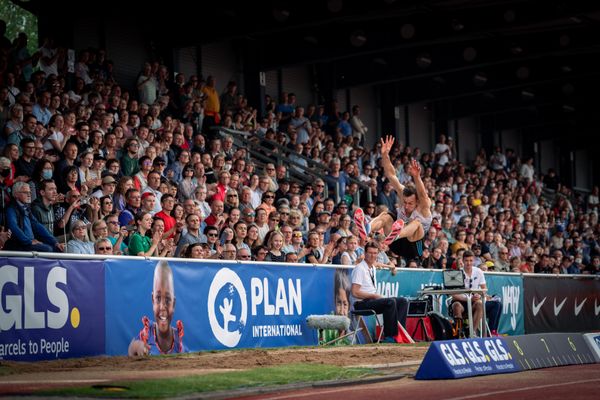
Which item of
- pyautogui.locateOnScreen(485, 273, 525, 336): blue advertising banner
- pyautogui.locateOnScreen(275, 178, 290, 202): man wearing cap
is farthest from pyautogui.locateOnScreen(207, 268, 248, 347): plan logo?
pyautogui.locateOnScreen(485, 273, 525, 336): blue advertising banner

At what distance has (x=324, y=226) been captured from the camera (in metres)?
21.2

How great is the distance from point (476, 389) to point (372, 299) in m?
7.48

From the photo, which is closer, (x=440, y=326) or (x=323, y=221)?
(x=440, y=326)

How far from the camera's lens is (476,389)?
10.9 metres

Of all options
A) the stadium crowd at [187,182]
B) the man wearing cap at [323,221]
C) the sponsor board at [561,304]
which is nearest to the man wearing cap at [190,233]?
the stadium crowd at [187,182]

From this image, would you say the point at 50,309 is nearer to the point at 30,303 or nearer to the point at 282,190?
the point at 30,303

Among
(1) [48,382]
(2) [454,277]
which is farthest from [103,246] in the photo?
(2) [454,277]

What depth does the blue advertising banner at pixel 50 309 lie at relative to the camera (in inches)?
488

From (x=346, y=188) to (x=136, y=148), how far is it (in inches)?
314

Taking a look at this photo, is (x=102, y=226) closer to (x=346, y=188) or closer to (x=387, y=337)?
(x=387, y=337)

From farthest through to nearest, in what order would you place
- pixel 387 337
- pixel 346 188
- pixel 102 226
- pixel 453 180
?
pixel 453 180 → pixel 346 188 → pixel 387 337 → pixel 102 226

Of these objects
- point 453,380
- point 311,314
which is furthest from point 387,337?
point 453,380

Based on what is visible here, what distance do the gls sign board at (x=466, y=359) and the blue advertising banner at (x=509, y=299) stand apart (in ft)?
29.5

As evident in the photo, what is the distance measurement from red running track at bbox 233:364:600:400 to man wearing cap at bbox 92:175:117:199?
256 inches
